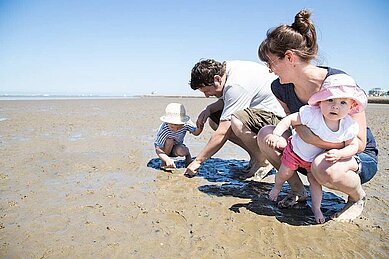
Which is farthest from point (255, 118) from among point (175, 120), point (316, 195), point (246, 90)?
point (316, 195)

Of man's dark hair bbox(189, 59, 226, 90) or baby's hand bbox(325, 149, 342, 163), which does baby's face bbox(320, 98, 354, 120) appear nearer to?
baby's hand bbox(325, 149, 342, 163)

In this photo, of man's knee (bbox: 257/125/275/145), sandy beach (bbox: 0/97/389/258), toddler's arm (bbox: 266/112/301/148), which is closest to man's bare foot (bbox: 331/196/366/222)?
sandy beach (bbox: 0/97/389/258)

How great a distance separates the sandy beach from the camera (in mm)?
2121

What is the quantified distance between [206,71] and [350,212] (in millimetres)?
2140

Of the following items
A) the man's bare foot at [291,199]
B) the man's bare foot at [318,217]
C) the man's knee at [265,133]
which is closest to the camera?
the man's bare foot at [318,217]

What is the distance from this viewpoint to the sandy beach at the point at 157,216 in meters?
2.12

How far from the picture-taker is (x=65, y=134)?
696 centimetres

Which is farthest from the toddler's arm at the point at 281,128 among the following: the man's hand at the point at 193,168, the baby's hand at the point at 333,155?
the man's hand at the point at 193,168

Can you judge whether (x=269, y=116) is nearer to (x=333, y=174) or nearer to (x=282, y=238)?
(x=333, y=174)

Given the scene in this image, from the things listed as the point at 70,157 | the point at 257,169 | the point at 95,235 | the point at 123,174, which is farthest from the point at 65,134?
the point at 95,235

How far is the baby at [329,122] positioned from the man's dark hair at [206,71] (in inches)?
56.5

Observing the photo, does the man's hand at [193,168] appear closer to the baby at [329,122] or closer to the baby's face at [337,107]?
the baby at [329,122]

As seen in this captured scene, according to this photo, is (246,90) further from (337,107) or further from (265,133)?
(337,107)

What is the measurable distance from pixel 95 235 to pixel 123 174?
1.65 m
